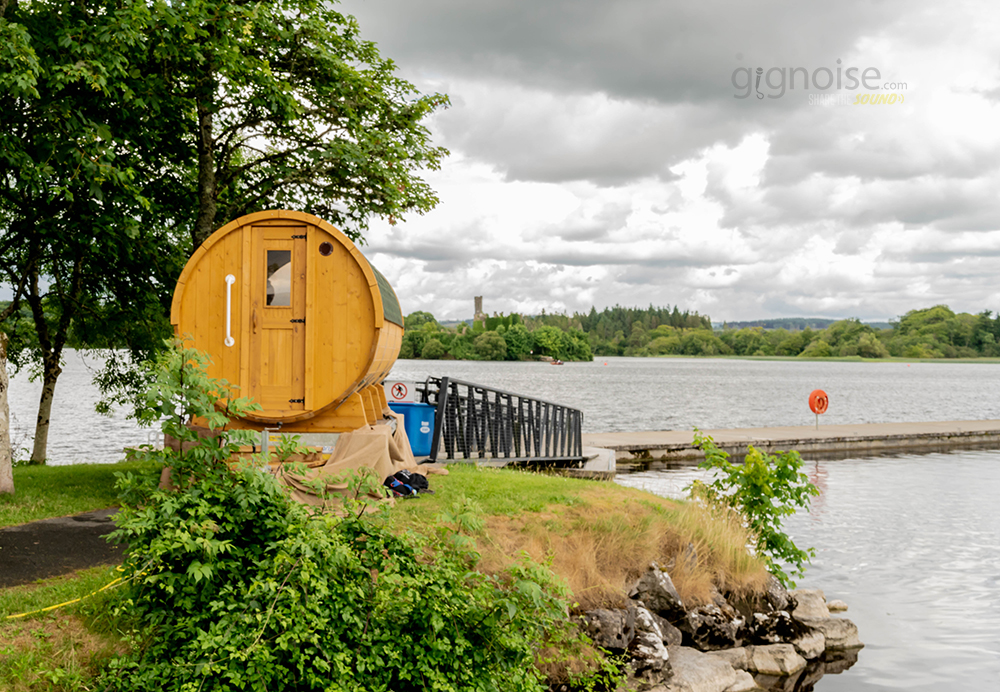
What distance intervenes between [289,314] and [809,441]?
24024 millimetres

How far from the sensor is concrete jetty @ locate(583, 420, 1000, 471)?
80.9 ft

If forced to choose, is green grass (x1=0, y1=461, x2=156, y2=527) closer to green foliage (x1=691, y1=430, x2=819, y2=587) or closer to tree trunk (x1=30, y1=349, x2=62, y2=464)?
tree trunk (x1=30, y1=349, x2=62, y2=464)

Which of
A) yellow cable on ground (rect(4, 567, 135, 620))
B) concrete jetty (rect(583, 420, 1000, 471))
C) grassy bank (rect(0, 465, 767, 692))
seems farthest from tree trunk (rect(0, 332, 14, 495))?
concrete jetty (rect(583, 420, 1000, 471))

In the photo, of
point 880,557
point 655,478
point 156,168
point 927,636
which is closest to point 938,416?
point 655,478

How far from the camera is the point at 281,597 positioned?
5258 millimetres

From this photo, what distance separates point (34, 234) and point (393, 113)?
6229 millimetres

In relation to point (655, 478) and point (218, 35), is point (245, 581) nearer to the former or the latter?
point (218, 35)

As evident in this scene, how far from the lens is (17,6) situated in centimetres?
1102

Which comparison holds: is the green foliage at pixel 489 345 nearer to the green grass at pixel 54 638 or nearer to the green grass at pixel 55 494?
the green grass at pixel 55 494

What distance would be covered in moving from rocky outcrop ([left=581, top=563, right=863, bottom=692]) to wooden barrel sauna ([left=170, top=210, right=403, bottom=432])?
3.96 metres

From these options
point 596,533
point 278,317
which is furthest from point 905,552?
point 278,317

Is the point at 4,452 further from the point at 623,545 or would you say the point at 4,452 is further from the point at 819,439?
the point at 819,439

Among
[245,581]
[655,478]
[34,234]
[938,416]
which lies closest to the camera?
[245,581]

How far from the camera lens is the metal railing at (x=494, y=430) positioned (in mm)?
14586
